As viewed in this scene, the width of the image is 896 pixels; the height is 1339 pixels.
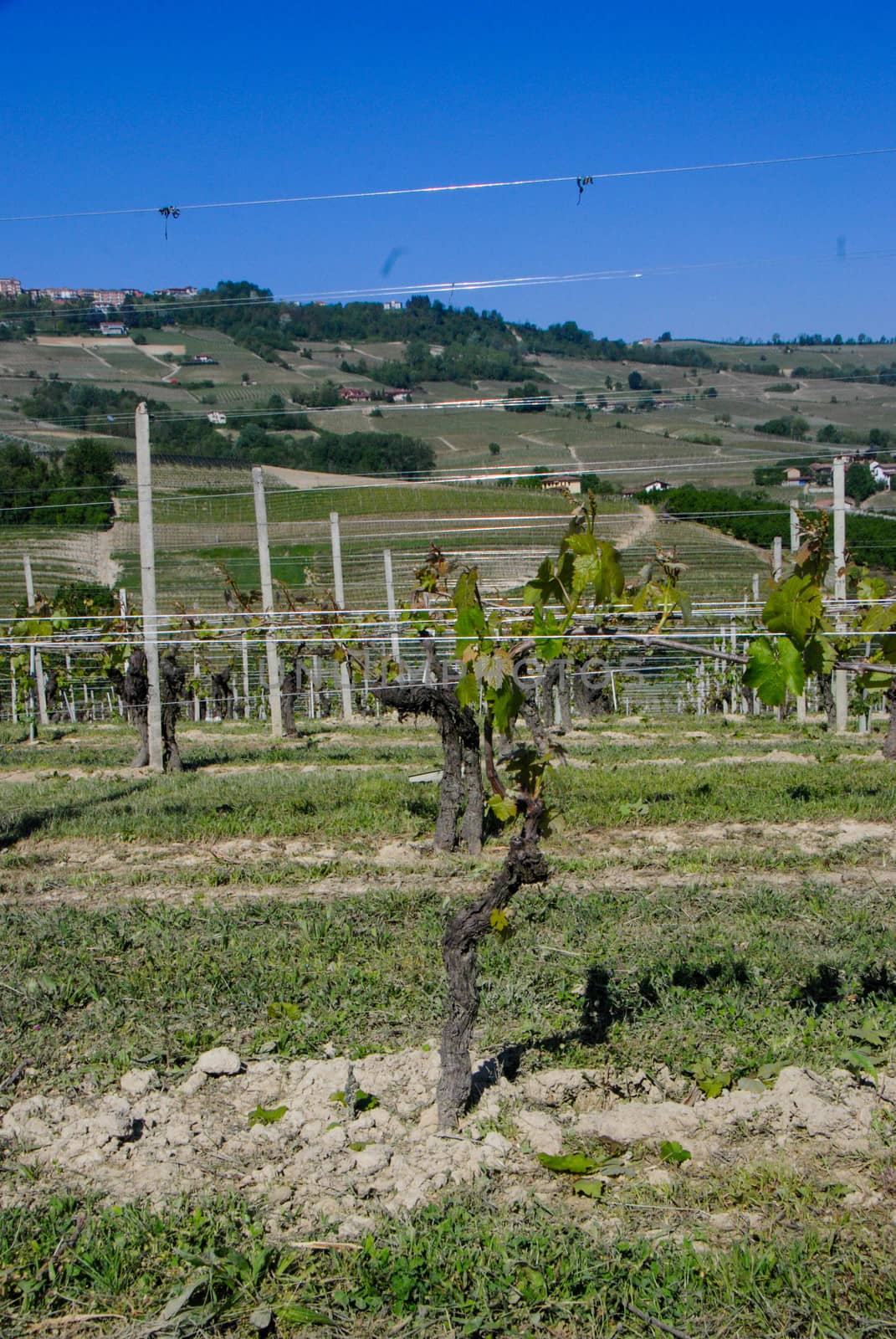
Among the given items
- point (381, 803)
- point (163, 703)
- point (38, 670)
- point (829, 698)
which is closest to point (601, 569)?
point (381, 803)

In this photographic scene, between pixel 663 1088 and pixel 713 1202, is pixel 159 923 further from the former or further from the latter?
pixel 713 1202

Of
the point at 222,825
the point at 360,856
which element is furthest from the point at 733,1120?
the point at 222,825

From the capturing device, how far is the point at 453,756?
23.8ft

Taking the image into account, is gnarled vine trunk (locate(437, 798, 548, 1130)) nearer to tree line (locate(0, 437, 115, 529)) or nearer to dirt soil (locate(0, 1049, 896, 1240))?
dirt soil (locate(0, 1049, 896, 1240))

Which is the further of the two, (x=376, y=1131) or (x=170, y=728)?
(x=170, y=728)

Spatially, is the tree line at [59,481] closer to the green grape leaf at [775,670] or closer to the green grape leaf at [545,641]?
the green grape leaf at [545,641]

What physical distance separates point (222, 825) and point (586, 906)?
3.14 meters

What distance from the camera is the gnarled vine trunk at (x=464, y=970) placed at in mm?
3677

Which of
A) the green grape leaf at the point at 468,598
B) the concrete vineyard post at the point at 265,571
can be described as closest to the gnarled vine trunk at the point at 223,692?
the concrete vineyard post at the point at 265,571

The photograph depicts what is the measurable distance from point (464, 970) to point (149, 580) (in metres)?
8.12

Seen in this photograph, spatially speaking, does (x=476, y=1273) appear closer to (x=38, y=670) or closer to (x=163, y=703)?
→ (x=163, y=703)

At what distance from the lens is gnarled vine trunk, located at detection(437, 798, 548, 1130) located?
12.1 ft

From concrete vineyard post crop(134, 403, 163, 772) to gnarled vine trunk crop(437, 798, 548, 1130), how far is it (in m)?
7.52

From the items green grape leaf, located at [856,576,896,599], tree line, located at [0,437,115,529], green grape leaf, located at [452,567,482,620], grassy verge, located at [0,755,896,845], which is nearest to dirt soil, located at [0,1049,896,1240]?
green grape leaf, located at [452,567,482,620]
